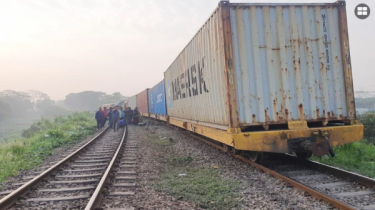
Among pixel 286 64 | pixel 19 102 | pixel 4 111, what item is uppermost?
pixel 19 102

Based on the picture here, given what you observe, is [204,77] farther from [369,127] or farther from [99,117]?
[99,117]

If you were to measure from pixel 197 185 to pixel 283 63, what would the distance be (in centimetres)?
273

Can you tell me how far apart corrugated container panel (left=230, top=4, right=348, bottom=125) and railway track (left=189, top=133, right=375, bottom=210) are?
101 centimetres

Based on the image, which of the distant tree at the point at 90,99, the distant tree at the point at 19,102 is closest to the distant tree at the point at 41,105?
the distant tree at the point at 19,102

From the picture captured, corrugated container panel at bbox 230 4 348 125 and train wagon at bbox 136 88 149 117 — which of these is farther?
train wagon at bbox 136 88 149 117

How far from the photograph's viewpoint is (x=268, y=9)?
5727mm

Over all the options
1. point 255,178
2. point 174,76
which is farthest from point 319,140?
point 174,76

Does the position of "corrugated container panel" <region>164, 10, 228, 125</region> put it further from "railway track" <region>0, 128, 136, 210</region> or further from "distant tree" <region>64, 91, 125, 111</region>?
"distant tree" <region>64, 91, 125, 111</region>

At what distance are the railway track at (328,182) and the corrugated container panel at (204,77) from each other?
1.44 m

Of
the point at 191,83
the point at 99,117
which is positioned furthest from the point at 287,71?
the point at 99,117

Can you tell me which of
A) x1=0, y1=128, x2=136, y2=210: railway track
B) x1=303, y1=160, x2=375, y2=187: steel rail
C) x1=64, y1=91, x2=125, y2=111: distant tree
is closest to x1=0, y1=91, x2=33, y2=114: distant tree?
x1=64, y1=91, x2=125, y2=111: distant tree

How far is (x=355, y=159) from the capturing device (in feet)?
22.2

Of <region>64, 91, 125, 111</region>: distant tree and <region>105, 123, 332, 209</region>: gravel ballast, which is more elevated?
<region>64, 91, 125, 111</region>: distant tree

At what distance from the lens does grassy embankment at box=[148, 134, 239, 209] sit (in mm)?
4391
